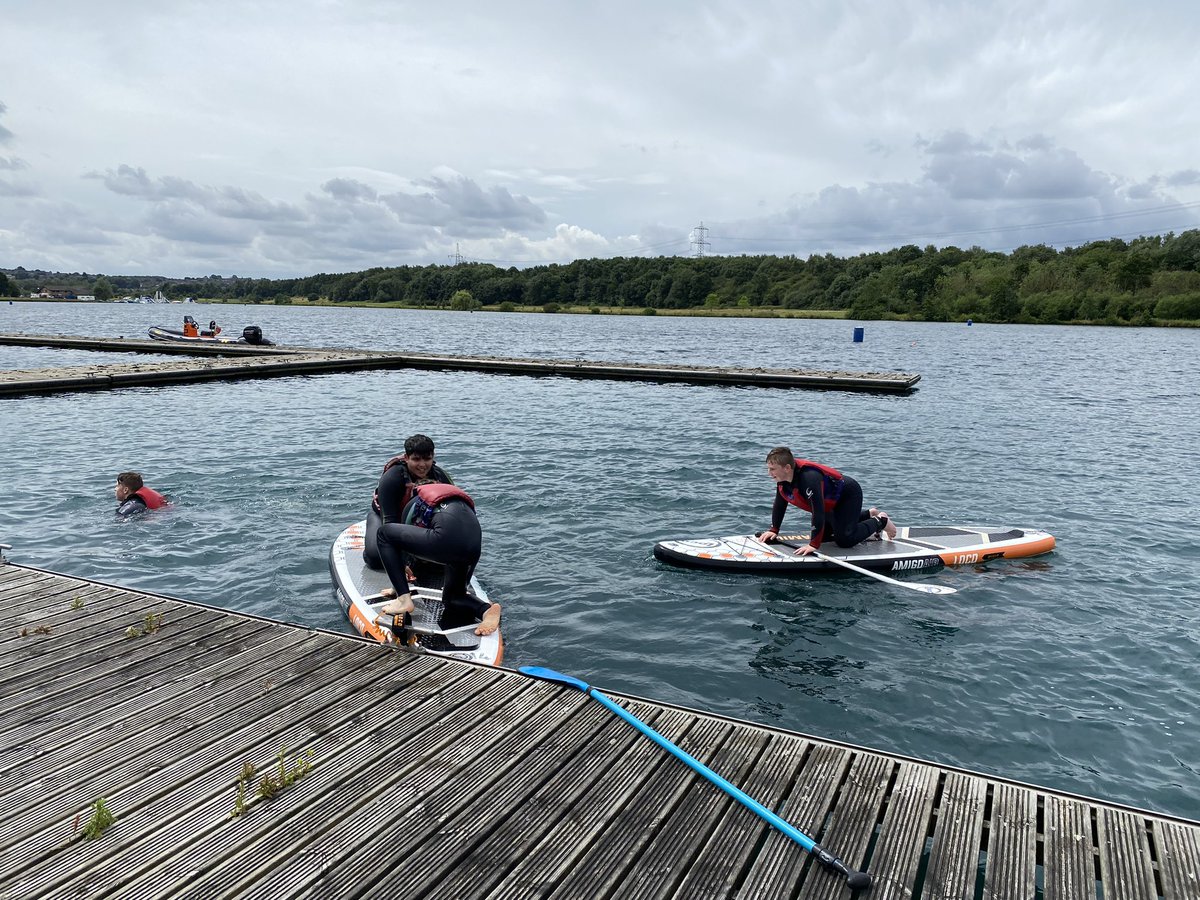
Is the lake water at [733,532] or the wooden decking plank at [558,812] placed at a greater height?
the wooden decking plank at [558,812]

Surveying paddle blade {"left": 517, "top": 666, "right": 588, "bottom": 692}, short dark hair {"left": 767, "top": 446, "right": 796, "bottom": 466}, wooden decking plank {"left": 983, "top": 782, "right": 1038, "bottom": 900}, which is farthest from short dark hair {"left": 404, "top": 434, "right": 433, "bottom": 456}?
wooden decking plank {"left": 983, "top": 782, "right": 1038, "bottom": 900}

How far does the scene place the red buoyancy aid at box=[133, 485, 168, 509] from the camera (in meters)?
14.6

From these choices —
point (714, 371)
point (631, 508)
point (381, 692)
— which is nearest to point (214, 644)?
point (381, 692)

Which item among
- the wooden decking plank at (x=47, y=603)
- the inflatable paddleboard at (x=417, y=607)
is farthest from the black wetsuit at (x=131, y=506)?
the wooden decking plank at (x=47, y=603)

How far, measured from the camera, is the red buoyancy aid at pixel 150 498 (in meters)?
14.6

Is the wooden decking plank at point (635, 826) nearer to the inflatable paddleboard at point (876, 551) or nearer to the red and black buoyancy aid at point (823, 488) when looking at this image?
the inflatable paddleboard at point (876, 551)

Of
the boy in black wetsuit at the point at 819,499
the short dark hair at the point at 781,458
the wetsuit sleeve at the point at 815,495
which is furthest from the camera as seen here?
the wetsuit sleeve at the point at 815,495

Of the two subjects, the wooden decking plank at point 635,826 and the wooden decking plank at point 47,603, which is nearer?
the wooden decking plank at point 635,826

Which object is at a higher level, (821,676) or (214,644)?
(214,644)

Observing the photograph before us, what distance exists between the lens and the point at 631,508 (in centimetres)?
1609

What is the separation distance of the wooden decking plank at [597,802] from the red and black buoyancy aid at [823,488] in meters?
6.67

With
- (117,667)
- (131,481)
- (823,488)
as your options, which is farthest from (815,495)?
(131,481)

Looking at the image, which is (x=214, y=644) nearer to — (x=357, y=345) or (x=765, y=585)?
(x=765, y=585)

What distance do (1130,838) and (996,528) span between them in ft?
34.3
